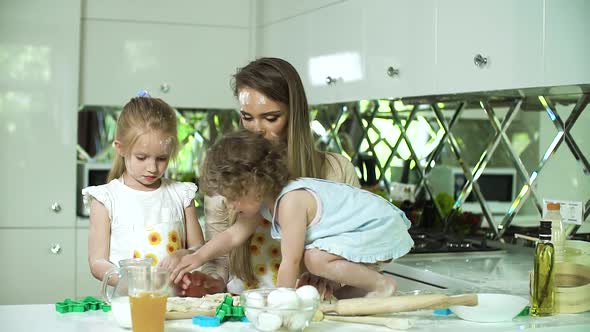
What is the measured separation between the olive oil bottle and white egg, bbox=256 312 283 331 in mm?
645

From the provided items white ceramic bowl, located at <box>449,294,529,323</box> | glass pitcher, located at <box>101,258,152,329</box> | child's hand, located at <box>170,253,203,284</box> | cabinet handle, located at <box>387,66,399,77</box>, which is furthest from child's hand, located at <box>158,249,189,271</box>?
cabinet handle, located at <box>387,66,399,77</box>

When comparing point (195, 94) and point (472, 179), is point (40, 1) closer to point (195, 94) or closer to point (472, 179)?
point (195, 94)

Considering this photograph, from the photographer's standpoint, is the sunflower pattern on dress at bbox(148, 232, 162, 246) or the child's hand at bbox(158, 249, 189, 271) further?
the sunflower pattern on dress at bbox(148, 232, 162, 246)

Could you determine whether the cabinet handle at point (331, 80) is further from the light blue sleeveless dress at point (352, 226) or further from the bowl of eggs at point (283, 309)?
the bowl of eggs at point (283, 309)

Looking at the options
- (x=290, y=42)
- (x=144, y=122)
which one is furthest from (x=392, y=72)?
(x=144, y=122)

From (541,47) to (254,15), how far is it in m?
1.88

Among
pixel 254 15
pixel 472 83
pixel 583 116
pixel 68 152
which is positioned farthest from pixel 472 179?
pixel 68 152

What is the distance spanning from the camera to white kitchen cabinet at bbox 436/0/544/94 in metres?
2.31

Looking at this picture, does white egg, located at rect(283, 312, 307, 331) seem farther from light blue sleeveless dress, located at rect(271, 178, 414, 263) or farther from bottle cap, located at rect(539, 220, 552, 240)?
bottle cap, located at rect(539, 220, 552, 240)

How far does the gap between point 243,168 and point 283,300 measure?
0.35 meters

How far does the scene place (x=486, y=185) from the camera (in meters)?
3.23

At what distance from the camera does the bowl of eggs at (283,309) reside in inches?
58.2

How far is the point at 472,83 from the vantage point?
2492mm

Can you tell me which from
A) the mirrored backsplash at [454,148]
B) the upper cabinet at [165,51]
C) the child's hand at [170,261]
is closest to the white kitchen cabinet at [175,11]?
the upper cabinet at [165,51]
